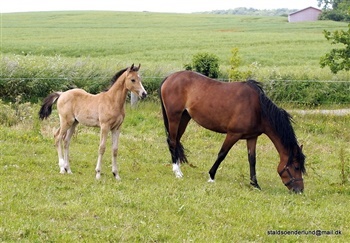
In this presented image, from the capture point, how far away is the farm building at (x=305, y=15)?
3674 inches

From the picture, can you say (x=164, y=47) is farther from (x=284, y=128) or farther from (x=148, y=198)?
(x=148, y=198)

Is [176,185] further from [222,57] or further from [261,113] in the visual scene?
[222,57]

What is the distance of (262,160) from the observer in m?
12.7

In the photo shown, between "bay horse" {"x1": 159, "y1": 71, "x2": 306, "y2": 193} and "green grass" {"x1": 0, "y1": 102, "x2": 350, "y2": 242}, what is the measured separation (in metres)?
0.40

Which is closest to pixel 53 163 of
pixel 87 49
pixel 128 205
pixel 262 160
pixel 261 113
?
pixel 128 205

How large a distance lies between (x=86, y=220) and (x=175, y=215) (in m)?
1.19

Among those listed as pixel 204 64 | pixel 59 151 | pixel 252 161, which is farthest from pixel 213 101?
pixel 204 64

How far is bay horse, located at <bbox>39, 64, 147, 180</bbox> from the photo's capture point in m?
9.39

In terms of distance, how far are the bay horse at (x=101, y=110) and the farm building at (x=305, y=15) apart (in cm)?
8585

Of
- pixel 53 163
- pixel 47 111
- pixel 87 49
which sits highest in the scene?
pixel 47 111

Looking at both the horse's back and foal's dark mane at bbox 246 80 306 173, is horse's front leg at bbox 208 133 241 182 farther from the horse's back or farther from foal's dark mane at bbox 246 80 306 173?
foal's dark mane at bbox 246 80 306 173

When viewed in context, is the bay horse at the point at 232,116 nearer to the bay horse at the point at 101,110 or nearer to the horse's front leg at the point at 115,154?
the horse's front leg at the point at 115,154

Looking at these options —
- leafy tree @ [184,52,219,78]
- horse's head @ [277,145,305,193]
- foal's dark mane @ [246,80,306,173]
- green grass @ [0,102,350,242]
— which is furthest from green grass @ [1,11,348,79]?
horse's head @ [277,145,305,193]

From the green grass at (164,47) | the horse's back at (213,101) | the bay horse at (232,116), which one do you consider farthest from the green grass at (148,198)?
the green grass at (164,47)
